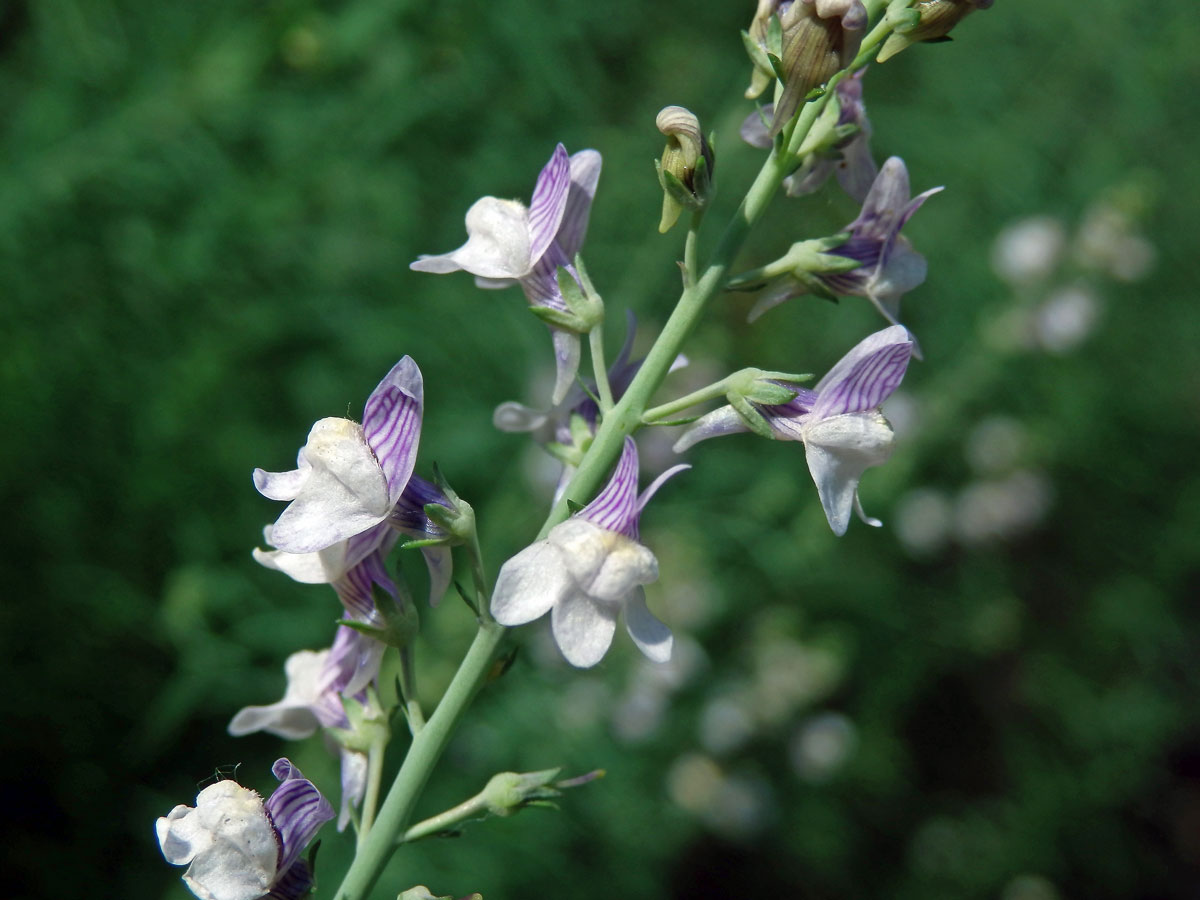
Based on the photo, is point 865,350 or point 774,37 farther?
point 774,37

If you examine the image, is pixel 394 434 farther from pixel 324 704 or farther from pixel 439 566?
pixel 324 704

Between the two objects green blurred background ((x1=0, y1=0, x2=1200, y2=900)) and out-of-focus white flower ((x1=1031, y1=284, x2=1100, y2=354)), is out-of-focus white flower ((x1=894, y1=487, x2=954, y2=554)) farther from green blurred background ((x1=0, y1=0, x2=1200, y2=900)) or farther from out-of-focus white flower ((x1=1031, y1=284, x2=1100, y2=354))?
out-of-focus white flower ((x1=1031, y1=284, x2=1100, y2=354))

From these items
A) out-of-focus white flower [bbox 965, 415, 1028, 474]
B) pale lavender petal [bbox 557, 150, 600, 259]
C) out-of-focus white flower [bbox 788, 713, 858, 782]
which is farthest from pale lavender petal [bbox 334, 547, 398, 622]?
out-of-focus white flower [bbox 965, 415, 1028, 474]

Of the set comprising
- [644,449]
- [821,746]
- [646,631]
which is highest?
[646,631]

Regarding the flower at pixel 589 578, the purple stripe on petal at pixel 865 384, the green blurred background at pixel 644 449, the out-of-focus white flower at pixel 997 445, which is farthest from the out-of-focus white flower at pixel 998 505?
the flower at pixel 589 578

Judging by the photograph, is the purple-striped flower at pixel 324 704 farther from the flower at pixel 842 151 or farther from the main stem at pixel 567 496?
the flower at pixel 842 151

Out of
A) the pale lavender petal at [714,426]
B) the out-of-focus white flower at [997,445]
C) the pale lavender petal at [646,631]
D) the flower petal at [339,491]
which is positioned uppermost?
the flower petal at [339,491]

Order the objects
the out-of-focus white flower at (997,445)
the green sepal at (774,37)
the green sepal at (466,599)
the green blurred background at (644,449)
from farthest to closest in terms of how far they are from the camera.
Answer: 1. the out-of-focus white flower at (997,445)
2. the green blurred background at (644,449)
3. the green sepal at (774,37)
4. the green sepal at (466,599)

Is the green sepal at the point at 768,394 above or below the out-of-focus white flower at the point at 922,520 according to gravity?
above

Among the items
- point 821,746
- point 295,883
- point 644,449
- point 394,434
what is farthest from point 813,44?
point 821,746
